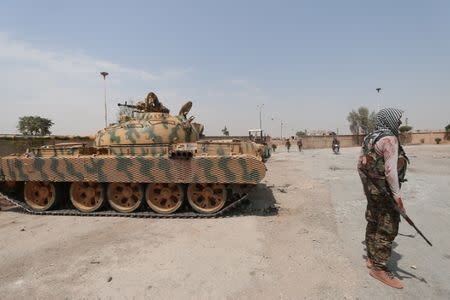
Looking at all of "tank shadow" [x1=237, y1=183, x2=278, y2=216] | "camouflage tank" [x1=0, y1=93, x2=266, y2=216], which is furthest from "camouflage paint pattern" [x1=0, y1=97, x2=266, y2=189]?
"tank shadow" [x1=237, y1=183, x2=278, y2=216]

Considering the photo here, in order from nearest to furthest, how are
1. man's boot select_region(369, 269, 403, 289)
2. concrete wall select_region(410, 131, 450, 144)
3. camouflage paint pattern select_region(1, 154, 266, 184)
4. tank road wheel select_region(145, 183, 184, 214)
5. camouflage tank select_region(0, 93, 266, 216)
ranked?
man's boot select_region(369, 269, 403, 289)
camouflage paint pattern select_region(1, 154, 266, 184)
camouflage tank select_region(0, 93, 266, 216)
tank road wheel select_region(145, 183, 184, 214)
concrete wall select_region(410, 131, 450, 144)

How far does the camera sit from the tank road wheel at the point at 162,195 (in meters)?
7.89

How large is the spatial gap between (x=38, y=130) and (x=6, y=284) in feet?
156

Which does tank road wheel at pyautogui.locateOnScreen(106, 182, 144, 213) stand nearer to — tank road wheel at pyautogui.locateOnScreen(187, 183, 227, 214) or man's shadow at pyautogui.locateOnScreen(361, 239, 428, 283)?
tank road wheel at pyautogui.locateOnScreen(187, 183, 227, 214)

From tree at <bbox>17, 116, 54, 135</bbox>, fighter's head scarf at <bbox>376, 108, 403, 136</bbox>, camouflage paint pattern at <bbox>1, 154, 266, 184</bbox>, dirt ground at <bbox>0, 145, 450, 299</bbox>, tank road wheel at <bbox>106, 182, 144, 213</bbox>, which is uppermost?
tree at <bbox>17, 116, 54, 135</bbox>

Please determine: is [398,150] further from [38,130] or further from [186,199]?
[38,130]

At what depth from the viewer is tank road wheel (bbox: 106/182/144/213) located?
8117 mm

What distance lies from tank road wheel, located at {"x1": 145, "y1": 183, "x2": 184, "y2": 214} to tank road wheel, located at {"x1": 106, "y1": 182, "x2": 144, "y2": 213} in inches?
13.9

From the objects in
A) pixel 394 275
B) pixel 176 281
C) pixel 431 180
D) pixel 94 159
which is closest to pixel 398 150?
pixel 394 275

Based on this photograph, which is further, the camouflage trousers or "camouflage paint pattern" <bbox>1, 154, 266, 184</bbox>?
"camouflage paint pattern" <bbox>1, 154, 266, 184</bbox>

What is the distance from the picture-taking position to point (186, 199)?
789 centimetres

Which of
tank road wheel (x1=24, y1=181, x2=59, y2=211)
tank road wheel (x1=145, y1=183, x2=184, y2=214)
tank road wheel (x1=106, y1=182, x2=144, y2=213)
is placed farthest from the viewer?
tank road wheel (x1=24, y1=181, x2=59, y2=211)

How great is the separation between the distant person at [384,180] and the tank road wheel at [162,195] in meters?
4.78

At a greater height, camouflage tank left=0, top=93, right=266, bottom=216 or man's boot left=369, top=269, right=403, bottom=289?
camouflage tank left=0, top=93, right=266, bottom=216
